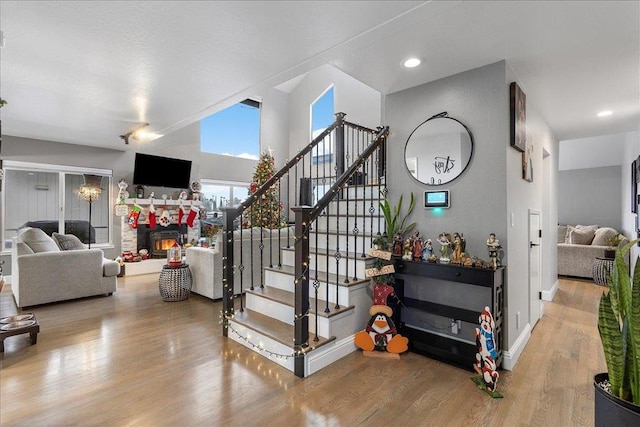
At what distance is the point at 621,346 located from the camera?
1.40m

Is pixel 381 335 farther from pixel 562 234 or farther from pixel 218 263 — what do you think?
pixel 562 234

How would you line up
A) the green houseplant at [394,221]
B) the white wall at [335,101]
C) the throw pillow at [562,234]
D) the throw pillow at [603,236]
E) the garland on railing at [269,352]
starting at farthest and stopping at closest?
the white wall at [335,101], the throw pillow at [562,234], the throw pillow at [603,236], the green houseplant at [394,221], the garland on railing at [269,352]

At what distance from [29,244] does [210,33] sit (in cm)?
422

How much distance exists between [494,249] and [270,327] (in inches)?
79.8

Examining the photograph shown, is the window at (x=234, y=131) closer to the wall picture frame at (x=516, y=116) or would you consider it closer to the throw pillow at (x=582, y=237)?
the wall picture frame at (x=516, y=116)

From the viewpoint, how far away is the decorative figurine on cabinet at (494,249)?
7.97ft

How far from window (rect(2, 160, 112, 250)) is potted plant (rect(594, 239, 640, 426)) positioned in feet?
25.7

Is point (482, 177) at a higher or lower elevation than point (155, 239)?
higher

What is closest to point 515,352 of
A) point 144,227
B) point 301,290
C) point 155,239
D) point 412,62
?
point 301,290

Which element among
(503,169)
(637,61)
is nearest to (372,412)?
(503,169)

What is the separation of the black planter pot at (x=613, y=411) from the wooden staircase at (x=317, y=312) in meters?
1.67

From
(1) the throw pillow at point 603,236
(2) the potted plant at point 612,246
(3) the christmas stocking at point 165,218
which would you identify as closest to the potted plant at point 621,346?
(2) the potted plant at point 612,246

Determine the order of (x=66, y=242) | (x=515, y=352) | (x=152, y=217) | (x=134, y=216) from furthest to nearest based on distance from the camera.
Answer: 1. (x=152, y=217)
2. (x=134, y=216)
3. (x=66, y=242)
4. (x=515, y=352)

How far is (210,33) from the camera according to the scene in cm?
217
